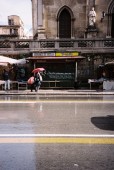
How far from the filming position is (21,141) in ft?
24.7

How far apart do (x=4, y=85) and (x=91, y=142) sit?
1709cm

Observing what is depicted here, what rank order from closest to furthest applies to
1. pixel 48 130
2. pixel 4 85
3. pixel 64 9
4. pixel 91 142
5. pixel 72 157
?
pixel 72 157 → pixel 91 142 → pixel 48 130 → pixel 4 85 → pixel 64 9

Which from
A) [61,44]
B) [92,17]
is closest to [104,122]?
[61,44]

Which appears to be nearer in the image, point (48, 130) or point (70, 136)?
point (70, 136)

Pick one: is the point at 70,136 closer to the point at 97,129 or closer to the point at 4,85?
the point at 97,129

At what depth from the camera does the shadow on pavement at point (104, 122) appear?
9243 millimetres

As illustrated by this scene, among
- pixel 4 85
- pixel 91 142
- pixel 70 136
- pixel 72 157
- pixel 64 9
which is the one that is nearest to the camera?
pixel 72 157

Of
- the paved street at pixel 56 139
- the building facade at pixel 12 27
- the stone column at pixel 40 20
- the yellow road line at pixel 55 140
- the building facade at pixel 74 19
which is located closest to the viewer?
the paved street at pixel 56 139

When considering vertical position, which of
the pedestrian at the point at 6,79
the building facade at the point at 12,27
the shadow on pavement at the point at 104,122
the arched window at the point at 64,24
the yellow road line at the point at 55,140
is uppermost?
the building facade at the point at 12,27

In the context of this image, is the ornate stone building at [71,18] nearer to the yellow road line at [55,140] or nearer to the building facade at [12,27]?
the yellow road line at [55,140]

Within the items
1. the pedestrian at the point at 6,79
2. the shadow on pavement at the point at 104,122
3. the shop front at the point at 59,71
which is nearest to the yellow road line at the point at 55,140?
the shadow on pavement at the point at 104,122

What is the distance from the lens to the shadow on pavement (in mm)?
9243

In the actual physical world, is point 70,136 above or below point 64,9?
below

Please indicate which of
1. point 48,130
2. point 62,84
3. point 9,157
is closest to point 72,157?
point 9,157
